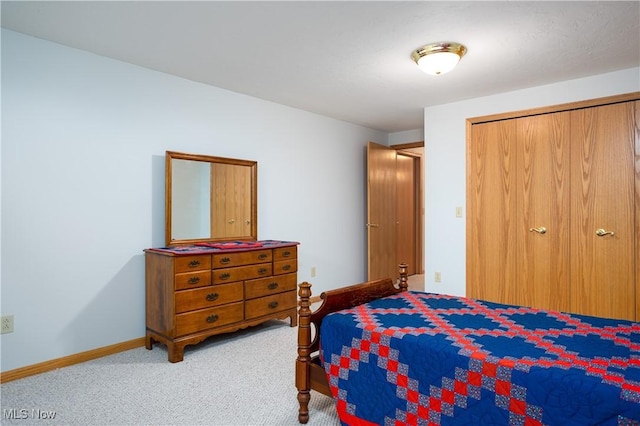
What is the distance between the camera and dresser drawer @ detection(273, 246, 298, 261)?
3517mm

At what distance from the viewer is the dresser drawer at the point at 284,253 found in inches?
138

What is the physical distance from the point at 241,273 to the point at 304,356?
139 cm

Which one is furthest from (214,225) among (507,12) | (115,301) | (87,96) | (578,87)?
(578,87)

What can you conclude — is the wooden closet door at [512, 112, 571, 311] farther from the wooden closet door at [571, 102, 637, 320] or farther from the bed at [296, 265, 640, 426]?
the bed at [296, 265, 640, 426]

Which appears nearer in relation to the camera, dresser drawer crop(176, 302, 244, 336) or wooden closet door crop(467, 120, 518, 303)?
dresser drawer crop(176, 302, 244, 336)

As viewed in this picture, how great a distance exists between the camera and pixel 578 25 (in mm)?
2383

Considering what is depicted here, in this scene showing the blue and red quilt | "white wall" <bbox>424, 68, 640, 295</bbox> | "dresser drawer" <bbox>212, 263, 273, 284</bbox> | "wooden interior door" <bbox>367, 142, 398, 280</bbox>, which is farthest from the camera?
"wooden interior door" <bbox>367, 142, 398, 280</bbox>

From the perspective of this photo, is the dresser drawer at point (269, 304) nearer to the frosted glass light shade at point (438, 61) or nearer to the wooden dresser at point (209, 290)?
the wooden dresser at point (209, 290)

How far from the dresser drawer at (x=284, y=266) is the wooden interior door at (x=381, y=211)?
5.52 ft

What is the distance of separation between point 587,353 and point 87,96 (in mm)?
3354

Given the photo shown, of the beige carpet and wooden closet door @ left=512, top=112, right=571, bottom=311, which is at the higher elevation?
wooden closet door @ left=512, top=112, right=571, bottom=311

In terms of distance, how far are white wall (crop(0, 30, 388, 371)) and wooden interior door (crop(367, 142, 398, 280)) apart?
73.3 inches

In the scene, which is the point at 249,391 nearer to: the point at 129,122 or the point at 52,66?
the point at 129,122

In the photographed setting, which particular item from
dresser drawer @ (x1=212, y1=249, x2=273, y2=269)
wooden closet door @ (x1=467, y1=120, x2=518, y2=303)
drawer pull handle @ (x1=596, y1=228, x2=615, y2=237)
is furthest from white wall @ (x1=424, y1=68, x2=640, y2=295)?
dresser drawer @ (x1=212, y1=249, x2=273, y2=269)
